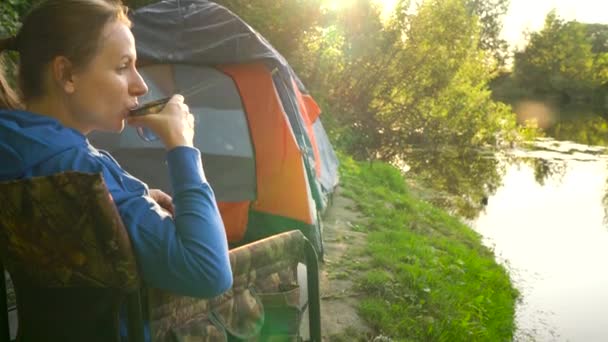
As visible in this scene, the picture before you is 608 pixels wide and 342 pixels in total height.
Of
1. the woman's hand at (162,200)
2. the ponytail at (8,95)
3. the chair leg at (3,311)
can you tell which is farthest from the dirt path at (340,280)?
the ponytail at (8,95)

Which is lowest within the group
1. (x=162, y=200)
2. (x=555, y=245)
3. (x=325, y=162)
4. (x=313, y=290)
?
(x=555, y=245)

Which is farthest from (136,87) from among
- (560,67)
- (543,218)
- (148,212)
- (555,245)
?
(560,67)

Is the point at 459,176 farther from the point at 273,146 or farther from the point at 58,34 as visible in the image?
the point at 58,34

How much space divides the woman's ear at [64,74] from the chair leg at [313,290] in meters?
0.76

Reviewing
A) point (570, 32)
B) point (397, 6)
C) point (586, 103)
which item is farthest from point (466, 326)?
point (570, 32)

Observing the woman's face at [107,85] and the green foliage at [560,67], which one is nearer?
the woman's face at [107,85]

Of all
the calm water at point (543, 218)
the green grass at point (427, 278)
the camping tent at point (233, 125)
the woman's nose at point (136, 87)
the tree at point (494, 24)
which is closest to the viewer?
the woman's nose at point (136, 87)

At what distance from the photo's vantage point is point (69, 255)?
1240mm

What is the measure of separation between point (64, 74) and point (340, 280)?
3.63 metres

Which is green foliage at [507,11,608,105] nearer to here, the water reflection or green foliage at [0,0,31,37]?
the water reflection

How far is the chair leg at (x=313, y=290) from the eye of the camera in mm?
1751

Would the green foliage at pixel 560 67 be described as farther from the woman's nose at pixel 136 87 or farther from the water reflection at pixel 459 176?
the woman's nose at pixel 136 87

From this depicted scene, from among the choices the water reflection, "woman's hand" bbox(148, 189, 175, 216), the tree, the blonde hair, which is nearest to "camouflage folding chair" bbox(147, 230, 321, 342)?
"woman's hand" bbox(148, 189, 175, 216)

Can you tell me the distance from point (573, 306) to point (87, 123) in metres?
6.40
